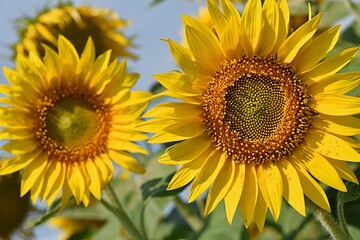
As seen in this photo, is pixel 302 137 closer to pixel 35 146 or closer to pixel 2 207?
pixel 35 146

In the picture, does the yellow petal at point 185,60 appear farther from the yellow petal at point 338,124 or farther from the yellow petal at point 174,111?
the yellow petal at point 338,124

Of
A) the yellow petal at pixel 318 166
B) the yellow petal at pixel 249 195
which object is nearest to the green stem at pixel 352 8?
the yellow petal at pixel 318 166

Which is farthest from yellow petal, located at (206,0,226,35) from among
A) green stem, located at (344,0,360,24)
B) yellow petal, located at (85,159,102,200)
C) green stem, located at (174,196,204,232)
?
green stem, located at (174,196,204,232)

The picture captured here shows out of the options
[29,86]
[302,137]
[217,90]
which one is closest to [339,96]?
[302,137]

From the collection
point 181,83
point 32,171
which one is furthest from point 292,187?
point 32,171

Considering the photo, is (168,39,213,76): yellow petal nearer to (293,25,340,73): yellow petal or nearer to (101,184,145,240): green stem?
(293,25,340,73): yellow petal

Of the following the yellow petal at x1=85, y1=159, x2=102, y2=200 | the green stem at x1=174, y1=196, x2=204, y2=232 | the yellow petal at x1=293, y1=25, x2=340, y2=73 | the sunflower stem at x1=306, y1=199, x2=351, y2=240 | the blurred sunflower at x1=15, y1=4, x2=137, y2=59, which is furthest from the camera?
the blurred sunflower at x1=15, y1=4, x2=137, y2=59
